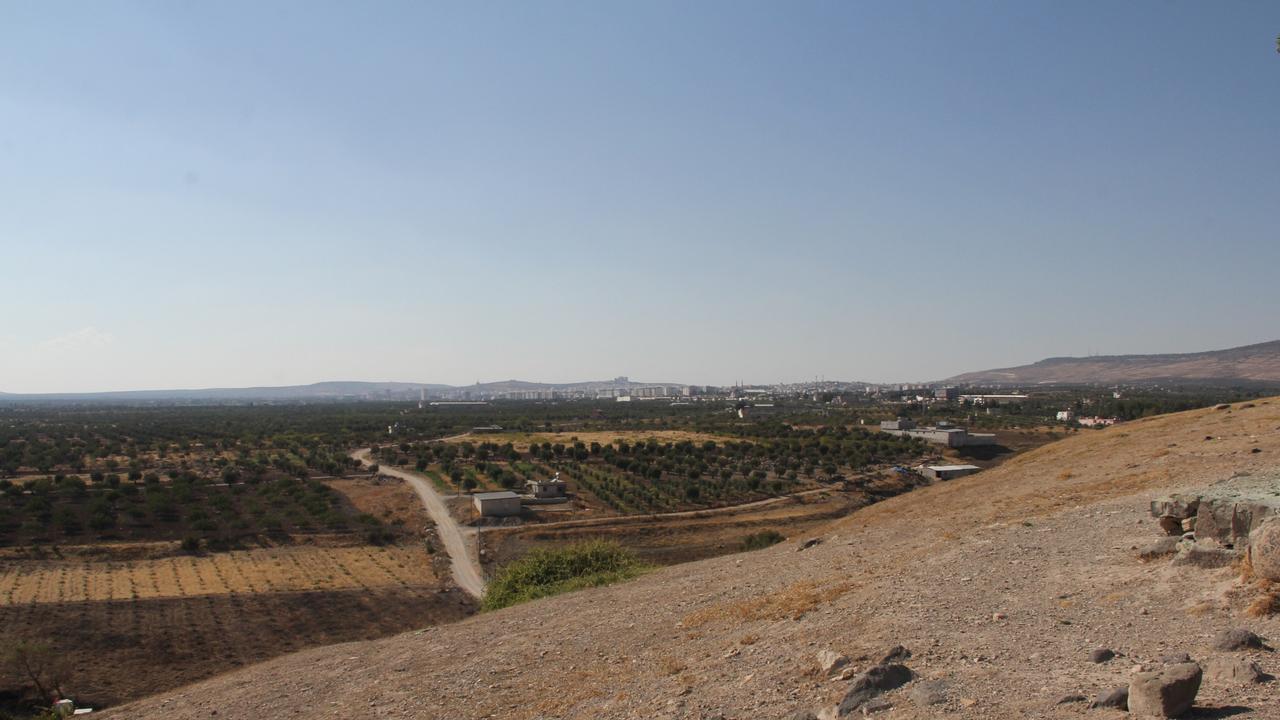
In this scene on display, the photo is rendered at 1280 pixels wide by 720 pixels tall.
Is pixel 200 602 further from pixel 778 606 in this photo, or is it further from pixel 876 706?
pixel 876 706

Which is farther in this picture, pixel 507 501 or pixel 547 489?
pixel 547 489

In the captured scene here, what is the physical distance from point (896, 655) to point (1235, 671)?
A: 9.68 feet

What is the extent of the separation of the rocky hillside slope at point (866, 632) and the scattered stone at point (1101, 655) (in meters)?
0.10

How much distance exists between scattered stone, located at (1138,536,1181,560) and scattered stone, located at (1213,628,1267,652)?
3730mm

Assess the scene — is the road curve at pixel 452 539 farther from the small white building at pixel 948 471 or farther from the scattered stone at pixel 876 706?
the small white building at pixel 948 471

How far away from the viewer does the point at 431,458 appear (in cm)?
8331

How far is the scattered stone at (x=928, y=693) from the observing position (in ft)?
22.8

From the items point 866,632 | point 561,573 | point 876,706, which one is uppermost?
point 876,706

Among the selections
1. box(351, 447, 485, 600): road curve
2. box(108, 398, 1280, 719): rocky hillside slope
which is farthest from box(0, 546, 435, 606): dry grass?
box(108, 398, 1280, 719): rocky hillside slope

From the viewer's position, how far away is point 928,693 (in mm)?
7113

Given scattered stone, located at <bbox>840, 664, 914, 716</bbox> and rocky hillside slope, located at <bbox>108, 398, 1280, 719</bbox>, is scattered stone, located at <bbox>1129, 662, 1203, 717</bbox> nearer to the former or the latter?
rocky hillside slope, located at <bbox>108, 398, 1280, 719</bbox>

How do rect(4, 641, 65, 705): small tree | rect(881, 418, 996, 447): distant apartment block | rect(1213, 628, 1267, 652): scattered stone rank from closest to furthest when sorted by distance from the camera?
rect(1213, 628, 1267, 652): scattered stone
rect(4, 641, 65, 705): small tree
rect(881, 418, 996, 447): distant apartment block

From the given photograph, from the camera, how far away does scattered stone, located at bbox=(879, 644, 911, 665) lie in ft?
27.1

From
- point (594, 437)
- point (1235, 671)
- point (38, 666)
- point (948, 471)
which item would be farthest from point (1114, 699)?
point (594, 437)
